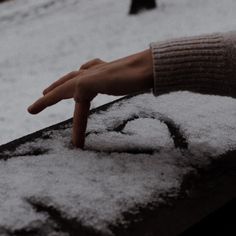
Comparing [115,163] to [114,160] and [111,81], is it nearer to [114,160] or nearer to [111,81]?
[114,160]

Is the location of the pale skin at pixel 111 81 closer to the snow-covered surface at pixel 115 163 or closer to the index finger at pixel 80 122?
the index finger at pixel 80 122

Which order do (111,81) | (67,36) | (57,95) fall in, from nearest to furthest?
1. (111,81)
2. (57,95)
3. (67,36)

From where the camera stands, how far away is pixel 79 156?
1.42 metres

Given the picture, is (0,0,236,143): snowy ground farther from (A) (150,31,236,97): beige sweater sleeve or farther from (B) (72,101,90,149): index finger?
(A) (150,31,236,97): beige sweater sleeve

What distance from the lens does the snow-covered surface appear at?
115 cm

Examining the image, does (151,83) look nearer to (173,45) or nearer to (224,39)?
(173,45)

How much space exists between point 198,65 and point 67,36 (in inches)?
168

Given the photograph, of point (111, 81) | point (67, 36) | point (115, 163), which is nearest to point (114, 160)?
Answer: point (115, 163)

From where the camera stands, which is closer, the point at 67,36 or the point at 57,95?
the point at 57,95

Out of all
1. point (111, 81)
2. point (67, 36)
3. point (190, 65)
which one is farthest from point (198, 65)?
point (67, 36)

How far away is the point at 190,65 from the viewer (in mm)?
1273

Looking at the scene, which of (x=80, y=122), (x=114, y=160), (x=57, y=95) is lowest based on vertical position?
(x=114, y=160)

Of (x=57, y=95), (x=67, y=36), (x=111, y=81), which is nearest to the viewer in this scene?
(x=111, y=81)

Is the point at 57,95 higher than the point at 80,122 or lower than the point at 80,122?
higher
